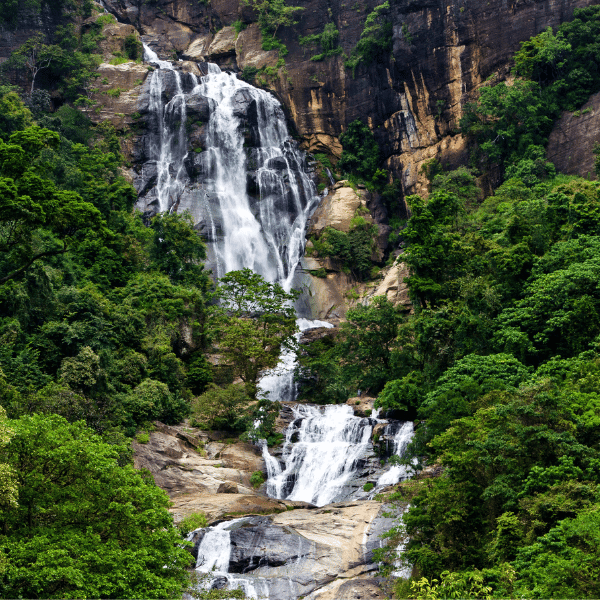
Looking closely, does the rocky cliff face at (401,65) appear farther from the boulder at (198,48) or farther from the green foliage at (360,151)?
the green foliage at (360,151)

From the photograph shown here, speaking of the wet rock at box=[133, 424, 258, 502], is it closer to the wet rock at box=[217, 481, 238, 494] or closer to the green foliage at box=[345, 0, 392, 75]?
the wet rock at box=[217, 481, 238, 494]

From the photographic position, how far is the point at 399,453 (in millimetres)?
28156

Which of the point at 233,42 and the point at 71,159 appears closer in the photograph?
the point at 71,159

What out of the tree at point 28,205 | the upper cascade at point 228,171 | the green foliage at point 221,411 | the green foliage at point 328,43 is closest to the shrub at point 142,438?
the green foliage at point 221,411

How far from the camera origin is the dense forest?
14.6 m

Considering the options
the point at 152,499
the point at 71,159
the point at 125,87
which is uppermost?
the point at 125,87

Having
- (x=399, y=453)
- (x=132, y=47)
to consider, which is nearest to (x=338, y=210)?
(x=132, y=47)

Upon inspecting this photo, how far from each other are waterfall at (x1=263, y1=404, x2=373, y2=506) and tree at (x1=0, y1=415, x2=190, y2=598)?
1285 cm

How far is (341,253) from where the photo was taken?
47.8m

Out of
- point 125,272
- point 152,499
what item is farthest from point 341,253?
point 152,499

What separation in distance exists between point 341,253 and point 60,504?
114 ft

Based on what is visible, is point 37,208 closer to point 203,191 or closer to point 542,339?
point 542,339

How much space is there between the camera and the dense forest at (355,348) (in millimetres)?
14648

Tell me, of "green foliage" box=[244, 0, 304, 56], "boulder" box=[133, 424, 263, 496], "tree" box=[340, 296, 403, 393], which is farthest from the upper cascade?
"boulder" box=[133, 424, 263, 496]
